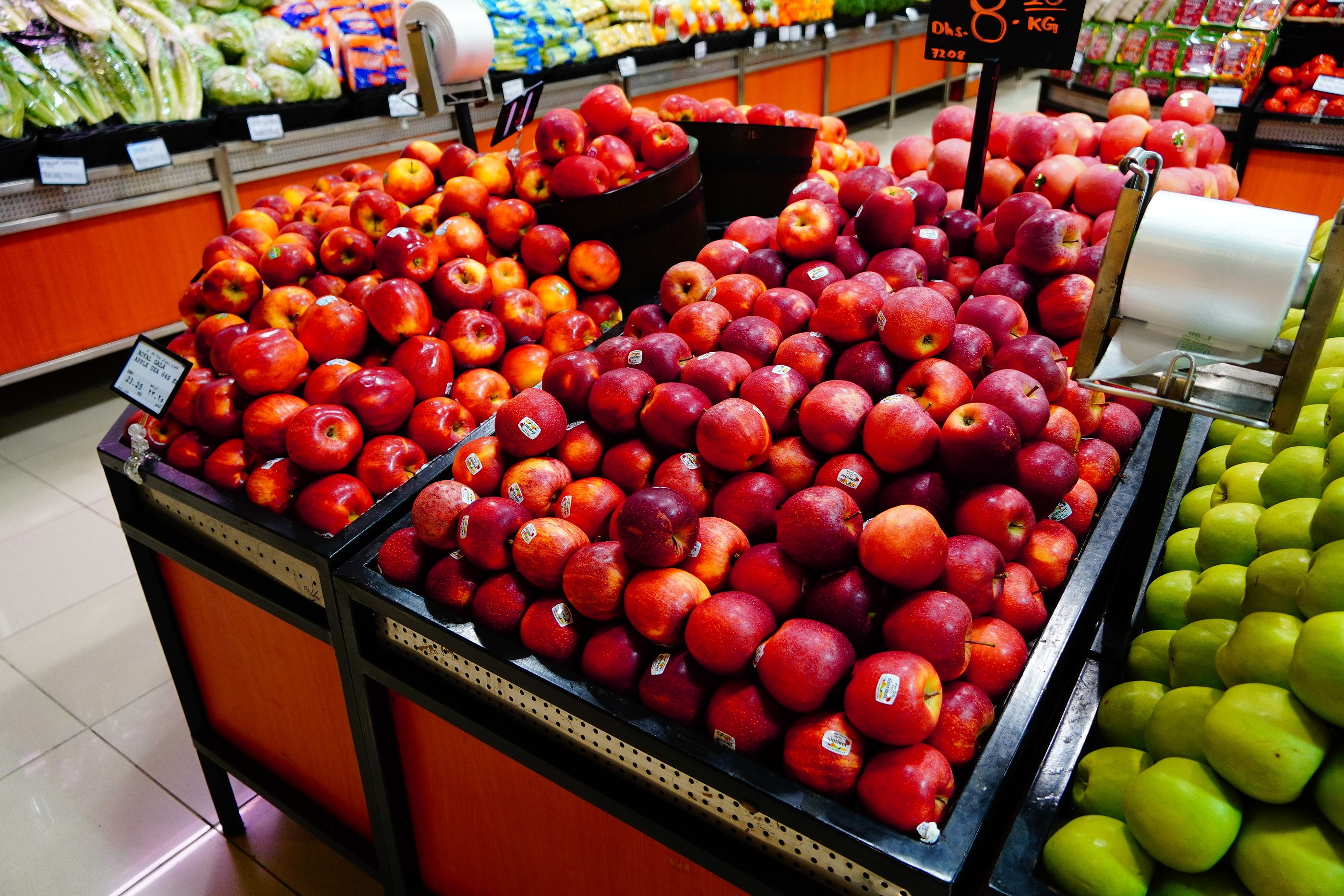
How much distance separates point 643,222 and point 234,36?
11.7ft

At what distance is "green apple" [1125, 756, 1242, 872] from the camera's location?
99 centimetres

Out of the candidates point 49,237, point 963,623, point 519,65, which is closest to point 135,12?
point 49,237

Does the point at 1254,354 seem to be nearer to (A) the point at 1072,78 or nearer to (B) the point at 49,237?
(B) the point at 49,237

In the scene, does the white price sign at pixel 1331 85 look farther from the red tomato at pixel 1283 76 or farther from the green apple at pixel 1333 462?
the green apple at pixel 1333 462

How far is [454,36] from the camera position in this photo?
2652mm

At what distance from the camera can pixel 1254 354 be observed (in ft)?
3.36

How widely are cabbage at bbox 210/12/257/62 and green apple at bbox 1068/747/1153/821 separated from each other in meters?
5.10

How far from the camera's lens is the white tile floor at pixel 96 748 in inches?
83.4

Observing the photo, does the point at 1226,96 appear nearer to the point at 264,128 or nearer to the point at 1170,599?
the point at 1170,599

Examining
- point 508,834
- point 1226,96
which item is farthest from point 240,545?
point 1226,96

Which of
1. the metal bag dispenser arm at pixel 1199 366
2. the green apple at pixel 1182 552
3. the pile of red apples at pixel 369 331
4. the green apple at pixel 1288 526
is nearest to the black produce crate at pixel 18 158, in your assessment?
the pile of red apples at pixel 369 331

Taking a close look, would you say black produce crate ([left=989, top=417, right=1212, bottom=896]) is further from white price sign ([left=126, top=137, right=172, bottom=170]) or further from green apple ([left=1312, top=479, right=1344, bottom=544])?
white price sign ([left=126, top=137, right=172, bottom=170])

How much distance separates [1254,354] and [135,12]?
16.5 feet

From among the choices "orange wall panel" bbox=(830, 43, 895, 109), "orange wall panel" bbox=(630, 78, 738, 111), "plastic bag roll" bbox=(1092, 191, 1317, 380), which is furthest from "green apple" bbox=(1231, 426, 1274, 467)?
"orange wall panel" bbox=(830, 43, 895, 109)
